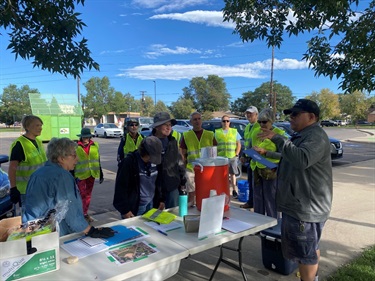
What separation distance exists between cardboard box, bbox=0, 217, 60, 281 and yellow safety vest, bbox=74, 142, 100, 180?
3154 millimetres

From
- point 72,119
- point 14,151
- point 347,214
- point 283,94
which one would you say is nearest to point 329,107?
point 283,94

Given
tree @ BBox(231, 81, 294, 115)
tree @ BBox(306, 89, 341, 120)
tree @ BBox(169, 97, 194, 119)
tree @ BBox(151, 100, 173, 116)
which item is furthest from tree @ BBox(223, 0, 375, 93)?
tree @ BBox(231, 81, 294, 115)

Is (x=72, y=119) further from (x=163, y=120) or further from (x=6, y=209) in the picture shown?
(x=163, y=120)

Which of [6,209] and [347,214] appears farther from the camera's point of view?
[347,214]

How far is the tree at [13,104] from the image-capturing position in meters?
59.5

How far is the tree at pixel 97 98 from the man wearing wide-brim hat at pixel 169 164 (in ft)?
189

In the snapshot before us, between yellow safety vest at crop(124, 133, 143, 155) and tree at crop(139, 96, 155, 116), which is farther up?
tree at crop(139, 96, 155, 116)

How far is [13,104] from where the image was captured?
61.1 metres

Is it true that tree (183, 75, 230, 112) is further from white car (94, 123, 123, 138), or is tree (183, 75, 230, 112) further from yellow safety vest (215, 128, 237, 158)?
yellow safety vest (215, 128, 237, 158)

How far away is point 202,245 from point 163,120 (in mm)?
1640

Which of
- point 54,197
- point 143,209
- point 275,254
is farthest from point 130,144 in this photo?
point 275,254

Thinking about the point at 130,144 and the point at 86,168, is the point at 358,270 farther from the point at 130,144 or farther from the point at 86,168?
the point at 86,168

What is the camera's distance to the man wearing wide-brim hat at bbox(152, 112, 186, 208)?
3061 mm

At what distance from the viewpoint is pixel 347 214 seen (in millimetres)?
5121
